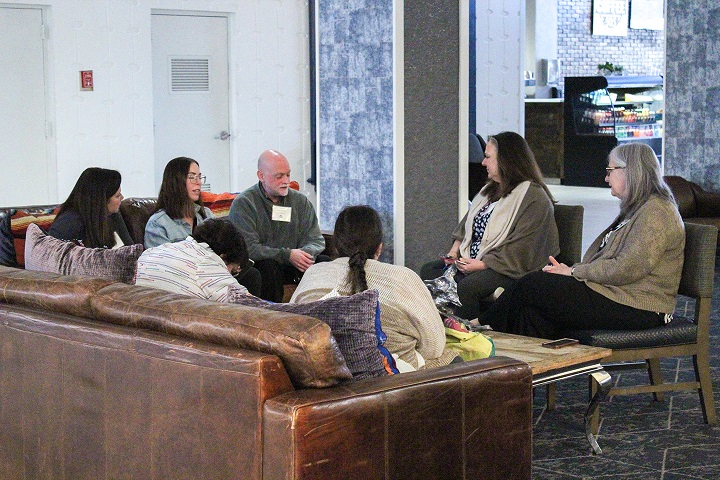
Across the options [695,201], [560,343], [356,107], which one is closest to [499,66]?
[695,201]

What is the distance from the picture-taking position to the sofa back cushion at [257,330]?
2389 millimetres

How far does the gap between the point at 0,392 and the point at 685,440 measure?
256 centimetres

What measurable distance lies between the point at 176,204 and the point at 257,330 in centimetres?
285

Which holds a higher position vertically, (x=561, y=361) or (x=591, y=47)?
(x=591, y=47)

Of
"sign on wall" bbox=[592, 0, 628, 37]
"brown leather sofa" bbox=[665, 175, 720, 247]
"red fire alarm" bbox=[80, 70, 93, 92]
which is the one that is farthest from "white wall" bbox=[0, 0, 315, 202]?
"sign on wall" bbox=[592, 0, 628, 37]

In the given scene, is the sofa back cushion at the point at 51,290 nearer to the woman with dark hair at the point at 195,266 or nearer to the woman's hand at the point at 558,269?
the woman with dark hair at the point at 195,266

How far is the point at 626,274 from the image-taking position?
4184 millimetres

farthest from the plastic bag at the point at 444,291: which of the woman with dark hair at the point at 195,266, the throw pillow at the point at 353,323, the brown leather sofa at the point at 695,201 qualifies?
the brown leather sofa at the point at 695,201

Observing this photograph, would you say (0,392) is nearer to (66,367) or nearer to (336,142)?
(66,367)

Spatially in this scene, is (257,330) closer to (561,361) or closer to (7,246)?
(561,361)

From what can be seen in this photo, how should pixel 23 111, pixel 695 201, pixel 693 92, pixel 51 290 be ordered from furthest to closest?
pixel 693 92 → pixel 695 201 → pixel 23 111 → pixel 51 290

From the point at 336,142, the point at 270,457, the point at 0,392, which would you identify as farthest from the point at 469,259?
the point at 270,457

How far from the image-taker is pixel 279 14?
982 cm

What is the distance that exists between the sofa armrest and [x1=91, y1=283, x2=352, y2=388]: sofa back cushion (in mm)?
58
